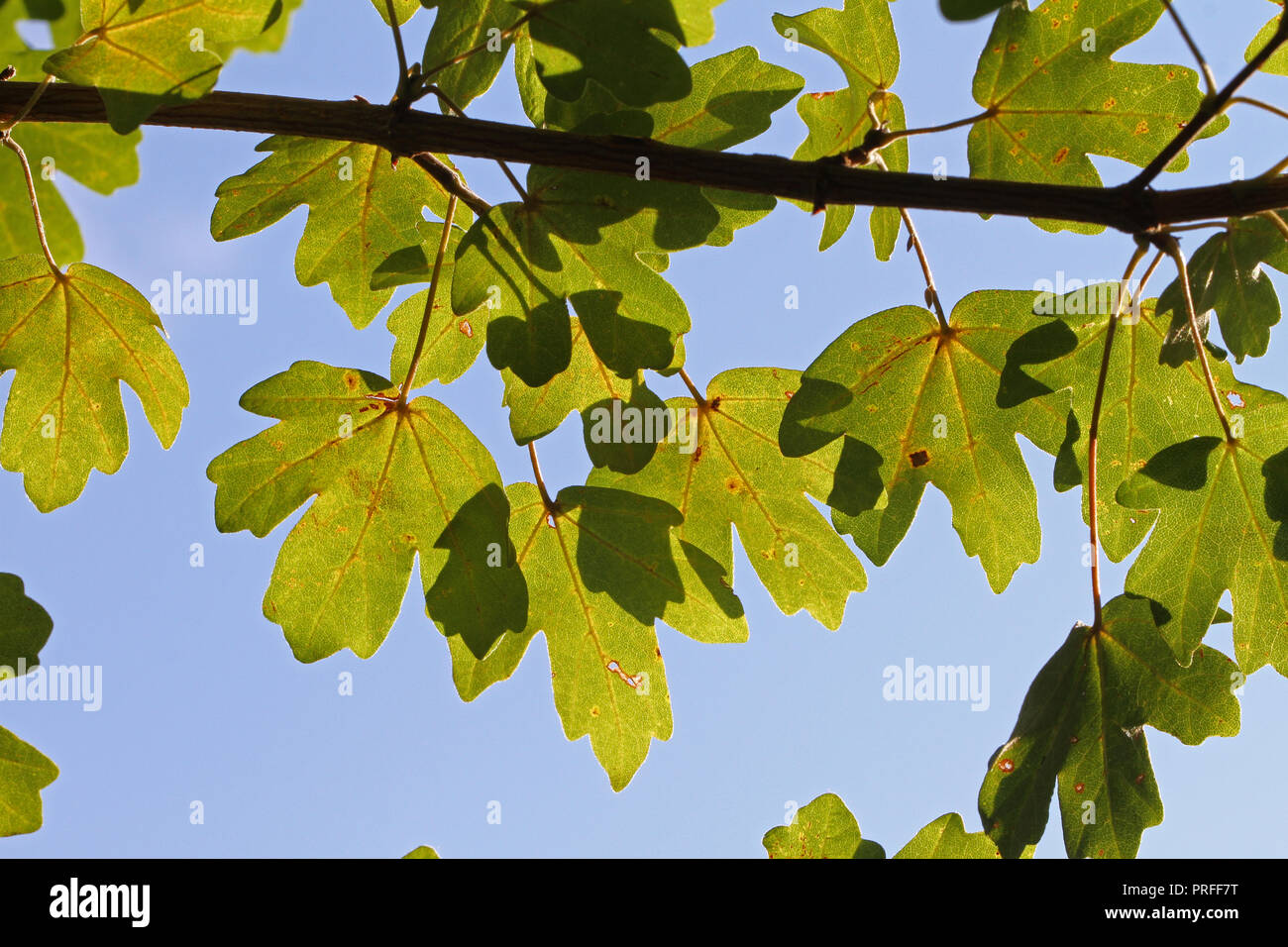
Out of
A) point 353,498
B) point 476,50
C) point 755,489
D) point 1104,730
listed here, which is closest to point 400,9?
point 476,50

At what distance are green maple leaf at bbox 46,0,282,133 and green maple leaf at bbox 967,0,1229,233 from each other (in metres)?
1.41

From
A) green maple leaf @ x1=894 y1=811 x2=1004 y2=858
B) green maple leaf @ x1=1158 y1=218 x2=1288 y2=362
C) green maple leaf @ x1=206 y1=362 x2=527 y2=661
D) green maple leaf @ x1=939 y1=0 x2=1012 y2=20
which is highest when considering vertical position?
green maple leaf @ x1=939 y1=0 x2=1012 y2=20

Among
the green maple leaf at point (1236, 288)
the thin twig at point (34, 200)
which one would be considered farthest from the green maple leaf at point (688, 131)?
the thin twig at point (34, 200)

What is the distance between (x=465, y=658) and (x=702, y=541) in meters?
0.63

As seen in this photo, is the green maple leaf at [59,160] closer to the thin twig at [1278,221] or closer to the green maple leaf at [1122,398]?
the green maple leaf at [1122,398]

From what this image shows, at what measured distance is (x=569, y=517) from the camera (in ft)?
7.38

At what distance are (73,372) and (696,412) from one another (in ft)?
4.95

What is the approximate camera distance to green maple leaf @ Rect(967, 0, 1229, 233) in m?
1.94

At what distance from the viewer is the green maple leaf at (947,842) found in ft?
7.90

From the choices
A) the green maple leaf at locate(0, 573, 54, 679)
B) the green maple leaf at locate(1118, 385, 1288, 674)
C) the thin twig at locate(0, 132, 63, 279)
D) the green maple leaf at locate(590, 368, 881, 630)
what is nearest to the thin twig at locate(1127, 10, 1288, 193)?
the green maple leaf at locate(1118, 385, 1288, 674)

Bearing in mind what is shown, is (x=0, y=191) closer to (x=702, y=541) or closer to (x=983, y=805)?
(x=702, y=541)

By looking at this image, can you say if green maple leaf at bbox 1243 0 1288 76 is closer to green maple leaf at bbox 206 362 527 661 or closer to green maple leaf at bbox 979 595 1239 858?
green maple leaf at bbox 979 595 1239 858

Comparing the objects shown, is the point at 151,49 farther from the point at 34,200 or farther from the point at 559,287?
the point at 559,287
